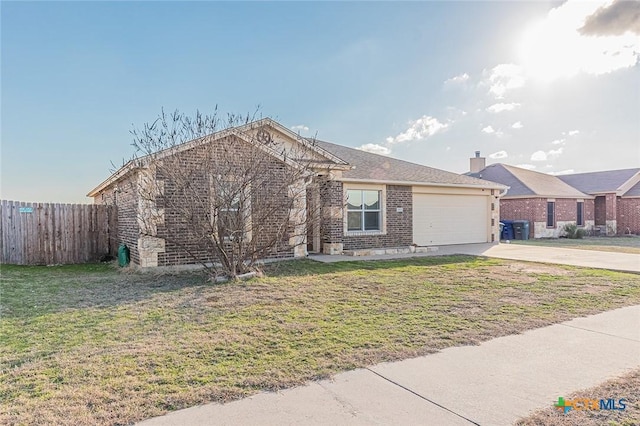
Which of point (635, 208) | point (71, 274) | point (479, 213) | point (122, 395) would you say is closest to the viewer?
point (122, 395)

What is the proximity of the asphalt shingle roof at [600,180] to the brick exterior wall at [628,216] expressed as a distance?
4.65 ft

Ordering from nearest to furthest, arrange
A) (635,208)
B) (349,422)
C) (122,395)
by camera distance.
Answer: (349,422)
(122,395)
(635,208)

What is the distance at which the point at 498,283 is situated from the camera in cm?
857

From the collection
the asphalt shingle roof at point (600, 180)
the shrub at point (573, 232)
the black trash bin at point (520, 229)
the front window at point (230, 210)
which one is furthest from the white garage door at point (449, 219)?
the asphalt shingle roof at point (600, 180)

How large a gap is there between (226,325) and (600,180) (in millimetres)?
32864

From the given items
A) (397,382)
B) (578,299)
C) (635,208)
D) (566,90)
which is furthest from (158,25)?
(635,208)

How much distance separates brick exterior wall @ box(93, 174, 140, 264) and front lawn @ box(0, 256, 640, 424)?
1565 mm

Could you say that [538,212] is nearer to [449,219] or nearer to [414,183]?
[449,219]

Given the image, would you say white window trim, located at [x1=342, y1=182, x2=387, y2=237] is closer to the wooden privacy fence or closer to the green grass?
the wooden privacy fence

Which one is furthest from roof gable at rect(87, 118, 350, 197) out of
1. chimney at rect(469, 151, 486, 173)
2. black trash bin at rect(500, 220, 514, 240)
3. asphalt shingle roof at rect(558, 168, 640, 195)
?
asphalt shingle roof at rect(558, 168, 640, 195)

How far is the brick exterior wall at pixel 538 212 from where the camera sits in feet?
76.2

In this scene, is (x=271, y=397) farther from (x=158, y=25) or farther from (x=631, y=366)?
(x=158, y=25)

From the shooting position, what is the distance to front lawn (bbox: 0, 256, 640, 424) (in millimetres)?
3425

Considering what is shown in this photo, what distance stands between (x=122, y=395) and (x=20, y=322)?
354 cm
